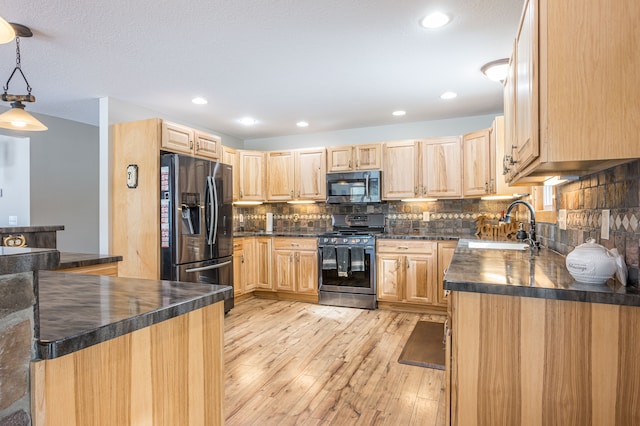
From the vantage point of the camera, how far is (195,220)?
3.63 metres

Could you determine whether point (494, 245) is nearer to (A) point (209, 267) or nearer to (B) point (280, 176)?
(A) point (209, 267)

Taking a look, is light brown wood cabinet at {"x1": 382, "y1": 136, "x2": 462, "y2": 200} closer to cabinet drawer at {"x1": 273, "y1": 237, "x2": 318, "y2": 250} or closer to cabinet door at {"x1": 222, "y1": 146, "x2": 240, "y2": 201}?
cabinet drawer at {"x1": 273, "y1": 237, "x2": 318, "y2": 250}

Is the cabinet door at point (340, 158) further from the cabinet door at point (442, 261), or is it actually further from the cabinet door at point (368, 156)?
the cabinet door at point (442, 261)

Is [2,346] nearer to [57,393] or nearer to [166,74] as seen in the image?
[57,393]

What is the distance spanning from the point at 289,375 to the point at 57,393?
6.42 feet

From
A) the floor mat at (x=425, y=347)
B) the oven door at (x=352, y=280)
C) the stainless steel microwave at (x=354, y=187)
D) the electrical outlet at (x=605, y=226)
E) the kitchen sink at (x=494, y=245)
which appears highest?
the stainless steel microwave at (x=354, y=187)

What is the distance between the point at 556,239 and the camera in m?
2.51

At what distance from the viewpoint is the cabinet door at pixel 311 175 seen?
15.8ft

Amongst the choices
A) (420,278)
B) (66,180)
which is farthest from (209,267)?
(66,180)

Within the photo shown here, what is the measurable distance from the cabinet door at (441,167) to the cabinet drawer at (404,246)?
646 millimetres

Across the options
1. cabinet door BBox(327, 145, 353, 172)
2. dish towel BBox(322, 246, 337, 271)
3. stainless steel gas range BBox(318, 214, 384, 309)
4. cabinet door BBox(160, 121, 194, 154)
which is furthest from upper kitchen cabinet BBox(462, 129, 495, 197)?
cabinet door BBox(160, 121, 194, 154)

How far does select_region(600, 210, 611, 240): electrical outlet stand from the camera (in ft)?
5.04

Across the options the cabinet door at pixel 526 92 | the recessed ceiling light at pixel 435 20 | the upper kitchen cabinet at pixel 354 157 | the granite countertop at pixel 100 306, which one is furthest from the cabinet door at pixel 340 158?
the granite countertop at pixel 100 306

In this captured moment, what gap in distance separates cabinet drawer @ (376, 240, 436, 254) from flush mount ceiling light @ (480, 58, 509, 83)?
1823 millimetres
